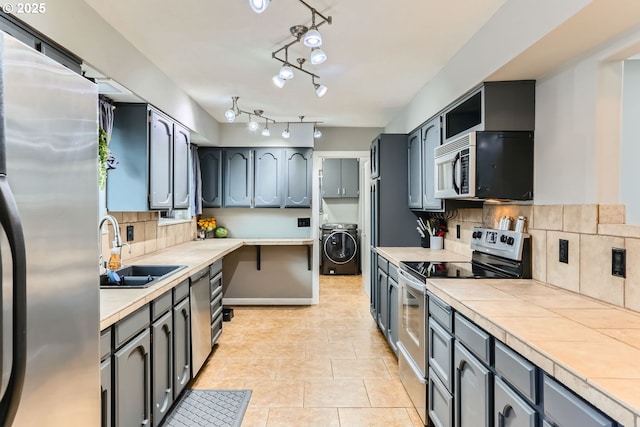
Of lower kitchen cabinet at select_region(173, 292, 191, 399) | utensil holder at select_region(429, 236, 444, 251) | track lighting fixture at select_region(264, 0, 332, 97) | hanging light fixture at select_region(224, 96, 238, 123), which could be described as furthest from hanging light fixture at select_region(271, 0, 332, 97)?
utensil holder at select_region(429, 236, 444, 251)

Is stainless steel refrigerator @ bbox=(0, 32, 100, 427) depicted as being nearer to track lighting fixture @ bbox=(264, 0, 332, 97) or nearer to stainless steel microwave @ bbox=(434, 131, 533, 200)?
track lighting fixture @ bbox=(264, 0, 332, 97)

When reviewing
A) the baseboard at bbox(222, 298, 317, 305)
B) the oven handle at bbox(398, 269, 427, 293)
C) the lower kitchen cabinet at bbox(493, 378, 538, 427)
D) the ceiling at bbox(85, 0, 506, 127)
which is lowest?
the baseboard at bbox(222, 298, 317, 305)

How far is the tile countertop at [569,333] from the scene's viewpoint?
0.94 meters

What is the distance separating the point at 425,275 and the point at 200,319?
182 cm

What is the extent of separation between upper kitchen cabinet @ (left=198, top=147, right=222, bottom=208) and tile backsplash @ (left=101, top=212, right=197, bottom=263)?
0.66m

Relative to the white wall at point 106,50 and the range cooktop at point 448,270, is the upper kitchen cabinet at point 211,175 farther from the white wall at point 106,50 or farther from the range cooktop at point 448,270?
the range cooktop at point 448,270

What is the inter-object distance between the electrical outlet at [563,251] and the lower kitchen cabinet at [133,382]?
7.35 ft

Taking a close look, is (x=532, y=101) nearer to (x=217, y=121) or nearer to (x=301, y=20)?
(x=301, y=20)

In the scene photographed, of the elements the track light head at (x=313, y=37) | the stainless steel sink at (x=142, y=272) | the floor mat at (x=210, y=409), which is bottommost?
the floor mat at (x=210, y=409)


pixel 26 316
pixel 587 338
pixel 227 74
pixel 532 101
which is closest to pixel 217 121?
pixel 227 74

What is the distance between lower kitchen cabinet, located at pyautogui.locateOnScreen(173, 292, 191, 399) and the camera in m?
2.46

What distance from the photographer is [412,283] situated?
2.54 metres

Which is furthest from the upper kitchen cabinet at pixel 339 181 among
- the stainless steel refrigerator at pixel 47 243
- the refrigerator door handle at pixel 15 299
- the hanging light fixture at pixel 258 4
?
the refrigerator door handle at pixel 15 299

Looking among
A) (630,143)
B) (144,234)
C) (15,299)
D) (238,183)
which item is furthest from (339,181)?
(15,299)
